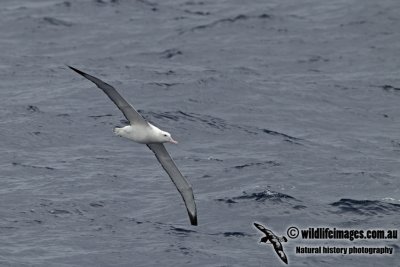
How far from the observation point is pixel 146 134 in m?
23.7

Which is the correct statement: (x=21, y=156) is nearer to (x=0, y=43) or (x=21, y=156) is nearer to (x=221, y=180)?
(x=221, y=180)

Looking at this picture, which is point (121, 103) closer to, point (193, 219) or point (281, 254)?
point (193, 219)

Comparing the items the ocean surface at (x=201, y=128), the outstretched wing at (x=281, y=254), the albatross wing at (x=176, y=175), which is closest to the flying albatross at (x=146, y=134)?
the albatross wing at (x=176, y=175)

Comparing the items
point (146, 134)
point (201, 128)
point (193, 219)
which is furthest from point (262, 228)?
point (201, 128)

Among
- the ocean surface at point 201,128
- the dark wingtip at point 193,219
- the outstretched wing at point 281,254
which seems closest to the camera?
the outstretched wing at point 281,254

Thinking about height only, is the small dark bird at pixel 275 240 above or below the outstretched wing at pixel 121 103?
below

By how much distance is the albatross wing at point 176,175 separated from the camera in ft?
80.9

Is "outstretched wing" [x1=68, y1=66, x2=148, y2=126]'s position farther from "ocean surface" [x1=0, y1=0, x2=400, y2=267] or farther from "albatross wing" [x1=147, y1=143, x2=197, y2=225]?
"ocean surface" [x1=0, y1=0, x2=400, y2=267]

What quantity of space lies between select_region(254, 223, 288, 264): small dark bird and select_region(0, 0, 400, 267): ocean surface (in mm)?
160

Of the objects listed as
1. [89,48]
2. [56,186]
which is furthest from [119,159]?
[89,48]

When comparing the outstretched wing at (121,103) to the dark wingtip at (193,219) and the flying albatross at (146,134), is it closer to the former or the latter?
the flying albatross at (146,134)

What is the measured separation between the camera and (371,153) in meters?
30.0

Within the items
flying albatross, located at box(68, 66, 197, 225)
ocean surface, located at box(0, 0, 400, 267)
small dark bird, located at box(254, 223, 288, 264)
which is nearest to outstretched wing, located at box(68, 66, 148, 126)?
flying albatross, located at box(68, 66, 197, 225)

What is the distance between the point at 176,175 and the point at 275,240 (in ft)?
9.17
